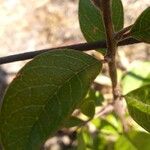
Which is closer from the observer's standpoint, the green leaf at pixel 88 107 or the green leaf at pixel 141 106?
the green leaf at pixel 141 106

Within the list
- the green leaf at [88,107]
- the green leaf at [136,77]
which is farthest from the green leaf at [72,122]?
the green leaf at [136,77]

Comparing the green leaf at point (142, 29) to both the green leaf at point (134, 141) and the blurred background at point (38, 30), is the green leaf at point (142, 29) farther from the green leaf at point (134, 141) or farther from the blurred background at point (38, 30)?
Answer: the blurred background at point (38, 30)

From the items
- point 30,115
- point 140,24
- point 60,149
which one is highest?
point 140,24

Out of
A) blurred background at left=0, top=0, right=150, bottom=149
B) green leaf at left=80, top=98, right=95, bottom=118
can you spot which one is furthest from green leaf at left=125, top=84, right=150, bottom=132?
blurred background at left=0, top=0, right=150, bottom=149

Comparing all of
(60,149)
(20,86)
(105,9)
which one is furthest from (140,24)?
(60,149)

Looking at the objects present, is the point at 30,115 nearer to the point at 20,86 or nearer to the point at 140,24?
the point at 20,86

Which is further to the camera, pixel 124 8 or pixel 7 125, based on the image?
pixel 124 8
